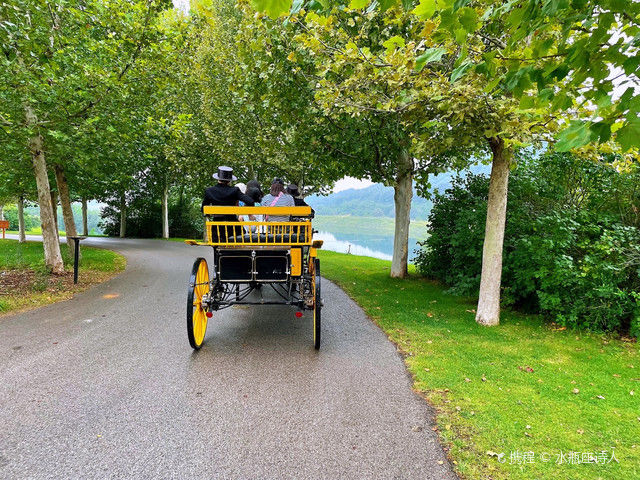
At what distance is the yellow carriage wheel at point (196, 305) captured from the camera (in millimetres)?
3959

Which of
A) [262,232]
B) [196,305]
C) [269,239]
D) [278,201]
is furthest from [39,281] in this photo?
[269,239]

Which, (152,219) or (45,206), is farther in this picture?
(152,219)

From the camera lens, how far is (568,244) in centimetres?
531

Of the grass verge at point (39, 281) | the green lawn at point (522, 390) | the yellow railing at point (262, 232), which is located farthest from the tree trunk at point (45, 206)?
the green lawn at point (522, 390)

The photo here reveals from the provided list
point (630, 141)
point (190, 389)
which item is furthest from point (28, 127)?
point (630, 141)

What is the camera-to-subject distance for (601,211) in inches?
227

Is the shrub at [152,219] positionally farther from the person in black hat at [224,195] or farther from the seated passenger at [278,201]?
the person in black hat at [224,195]

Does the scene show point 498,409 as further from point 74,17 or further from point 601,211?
point 74,17

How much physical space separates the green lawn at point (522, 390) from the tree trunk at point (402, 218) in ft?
11.7

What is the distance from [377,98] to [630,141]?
14.0ft

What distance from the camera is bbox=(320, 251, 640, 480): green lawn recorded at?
2.45m

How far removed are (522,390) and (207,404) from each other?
3.11 m

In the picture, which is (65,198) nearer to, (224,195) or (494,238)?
(224,195)

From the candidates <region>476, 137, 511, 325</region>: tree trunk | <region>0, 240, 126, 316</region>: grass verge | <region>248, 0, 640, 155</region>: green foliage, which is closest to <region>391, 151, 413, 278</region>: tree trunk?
<region>476, 137, 511, 325</region>: tree trunk
